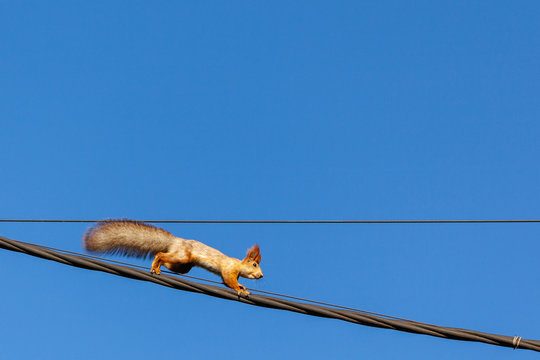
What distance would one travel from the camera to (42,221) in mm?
7152

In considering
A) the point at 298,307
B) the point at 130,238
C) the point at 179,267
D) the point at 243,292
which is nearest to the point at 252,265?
the point at 179,267

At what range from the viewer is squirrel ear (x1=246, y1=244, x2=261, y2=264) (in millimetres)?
8586

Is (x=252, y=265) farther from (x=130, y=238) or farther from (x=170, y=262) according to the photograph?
(x=130, y=238)

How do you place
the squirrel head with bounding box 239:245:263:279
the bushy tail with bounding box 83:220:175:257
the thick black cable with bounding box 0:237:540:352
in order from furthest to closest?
the squirrel head with bounding box 239:245:263:279
the bushy tail with bounding box 83:220:175:257
the thick black cable with bounding box 0:237:540:352

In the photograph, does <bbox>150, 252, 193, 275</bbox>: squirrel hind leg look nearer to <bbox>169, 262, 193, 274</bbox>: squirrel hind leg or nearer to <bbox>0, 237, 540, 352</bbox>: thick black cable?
<bbox>169, 262, 193, 274</bbox>: squirrel hind leg

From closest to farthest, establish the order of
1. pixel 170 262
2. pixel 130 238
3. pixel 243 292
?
1. pixel 243 292
2. pixel 170 262
3. pixel 130 238

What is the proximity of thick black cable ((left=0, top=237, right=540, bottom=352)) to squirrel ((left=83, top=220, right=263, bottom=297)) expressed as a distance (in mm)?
1645

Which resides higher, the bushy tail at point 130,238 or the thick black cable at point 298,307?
the bushy tail at point 130,238

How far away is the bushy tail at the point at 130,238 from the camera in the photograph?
8273 millimetres

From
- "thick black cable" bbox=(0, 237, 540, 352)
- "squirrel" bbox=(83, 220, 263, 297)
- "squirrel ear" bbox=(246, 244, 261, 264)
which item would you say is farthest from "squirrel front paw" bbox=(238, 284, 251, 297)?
"squirrel ear" bbox=(246, 244, 261, 264)

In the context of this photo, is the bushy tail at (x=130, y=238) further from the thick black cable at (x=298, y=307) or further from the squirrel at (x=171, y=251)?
the thick black cable at (x=298, y=307)

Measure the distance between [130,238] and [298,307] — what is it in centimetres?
268

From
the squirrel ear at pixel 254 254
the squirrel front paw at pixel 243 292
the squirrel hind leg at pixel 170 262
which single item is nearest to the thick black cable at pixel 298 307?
the squirrel front paw at pixel 243 292

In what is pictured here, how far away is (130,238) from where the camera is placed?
850 cm
